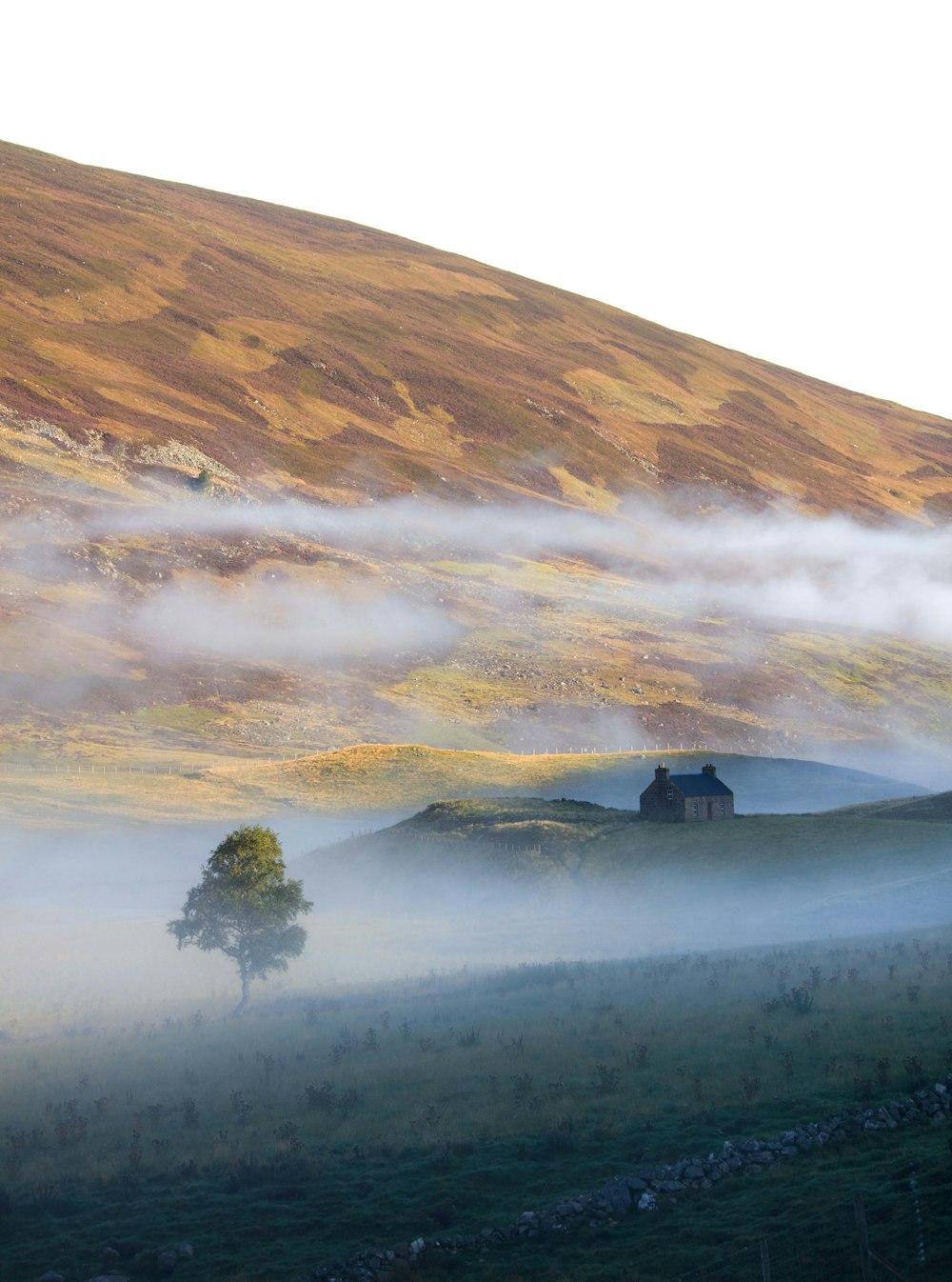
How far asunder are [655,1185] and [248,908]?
92.6 ft

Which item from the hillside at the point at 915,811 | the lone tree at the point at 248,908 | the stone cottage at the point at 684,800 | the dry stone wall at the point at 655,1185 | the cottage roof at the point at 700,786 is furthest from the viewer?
the cottage roof at the point at 700,786

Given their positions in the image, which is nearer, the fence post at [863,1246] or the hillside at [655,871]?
the fence post at [863,1246]

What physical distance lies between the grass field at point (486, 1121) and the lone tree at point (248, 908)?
875 cm

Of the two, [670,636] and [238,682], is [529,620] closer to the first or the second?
[670,636]

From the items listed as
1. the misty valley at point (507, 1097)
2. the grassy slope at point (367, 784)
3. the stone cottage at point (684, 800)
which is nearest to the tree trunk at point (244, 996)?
the misty valley at point (507, 1097)

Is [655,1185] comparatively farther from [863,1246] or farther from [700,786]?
[700,786]

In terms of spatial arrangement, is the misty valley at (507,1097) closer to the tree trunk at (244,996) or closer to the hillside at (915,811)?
the tree trunk at (244,996)

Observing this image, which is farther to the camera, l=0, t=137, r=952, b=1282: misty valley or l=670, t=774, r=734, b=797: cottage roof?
l=670, t=774, r=734, b=797: cottage roof

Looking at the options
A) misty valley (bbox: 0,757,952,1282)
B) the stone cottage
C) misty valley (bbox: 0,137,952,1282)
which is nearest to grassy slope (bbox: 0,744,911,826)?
misty valley (bbox: 0,137,952,1282)

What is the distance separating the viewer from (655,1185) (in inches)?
771

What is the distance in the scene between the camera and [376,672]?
169250mm

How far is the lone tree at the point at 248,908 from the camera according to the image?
45.7 m

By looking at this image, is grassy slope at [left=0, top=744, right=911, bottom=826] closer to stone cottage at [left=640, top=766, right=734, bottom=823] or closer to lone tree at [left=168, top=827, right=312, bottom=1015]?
stone cottage at [left=640, top=766, right=734, bottom=823]

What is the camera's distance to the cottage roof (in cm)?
7108
